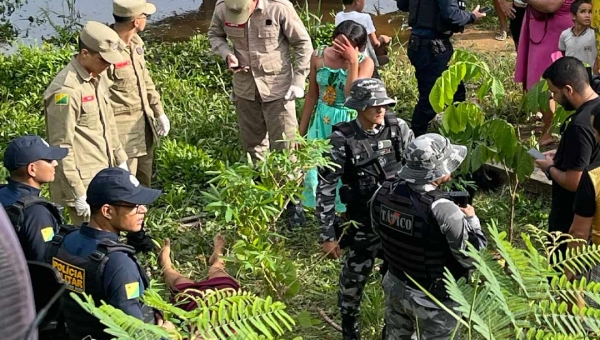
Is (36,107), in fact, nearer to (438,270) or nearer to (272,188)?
(272,188)

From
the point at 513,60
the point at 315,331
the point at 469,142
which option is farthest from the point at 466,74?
the point at 513,60

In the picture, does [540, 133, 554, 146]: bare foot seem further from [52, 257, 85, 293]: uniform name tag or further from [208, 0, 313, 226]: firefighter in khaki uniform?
[52, 257, 85, 293]: uniform name tag

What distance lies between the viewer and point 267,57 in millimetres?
5965

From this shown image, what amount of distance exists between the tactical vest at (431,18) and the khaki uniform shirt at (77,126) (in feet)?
8.90

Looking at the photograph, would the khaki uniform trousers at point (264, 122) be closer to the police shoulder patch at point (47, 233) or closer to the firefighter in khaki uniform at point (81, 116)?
the firefighter in khaki uniform at point (81, 116)

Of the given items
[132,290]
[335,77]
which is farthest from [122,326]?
[335,77]

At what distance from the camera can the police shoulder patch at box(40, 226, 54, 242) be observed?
3838 millimetres

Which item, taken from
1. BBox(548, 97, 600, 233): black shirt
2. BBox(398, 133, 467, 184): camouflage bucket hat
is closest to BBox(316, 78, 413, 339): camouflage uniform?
BBox(398, 133, 467, 184): camouflage bucket hat

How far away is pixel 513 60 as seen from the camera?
27.9ft

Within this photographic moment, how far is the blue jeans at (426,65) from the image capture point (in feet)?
21.5

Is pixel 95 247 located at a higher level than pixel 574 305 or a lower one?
lower

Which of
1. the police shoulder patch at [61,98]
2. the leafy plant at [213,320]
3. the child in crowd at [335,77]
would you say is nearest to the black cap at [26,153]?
the police shoulder patch at [61,98]

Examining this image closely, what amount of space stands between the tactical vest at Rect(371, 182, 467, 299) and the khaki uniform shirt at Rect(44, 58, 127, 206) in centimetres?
198

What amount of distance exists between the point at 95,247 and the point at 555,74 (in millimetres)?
2478
